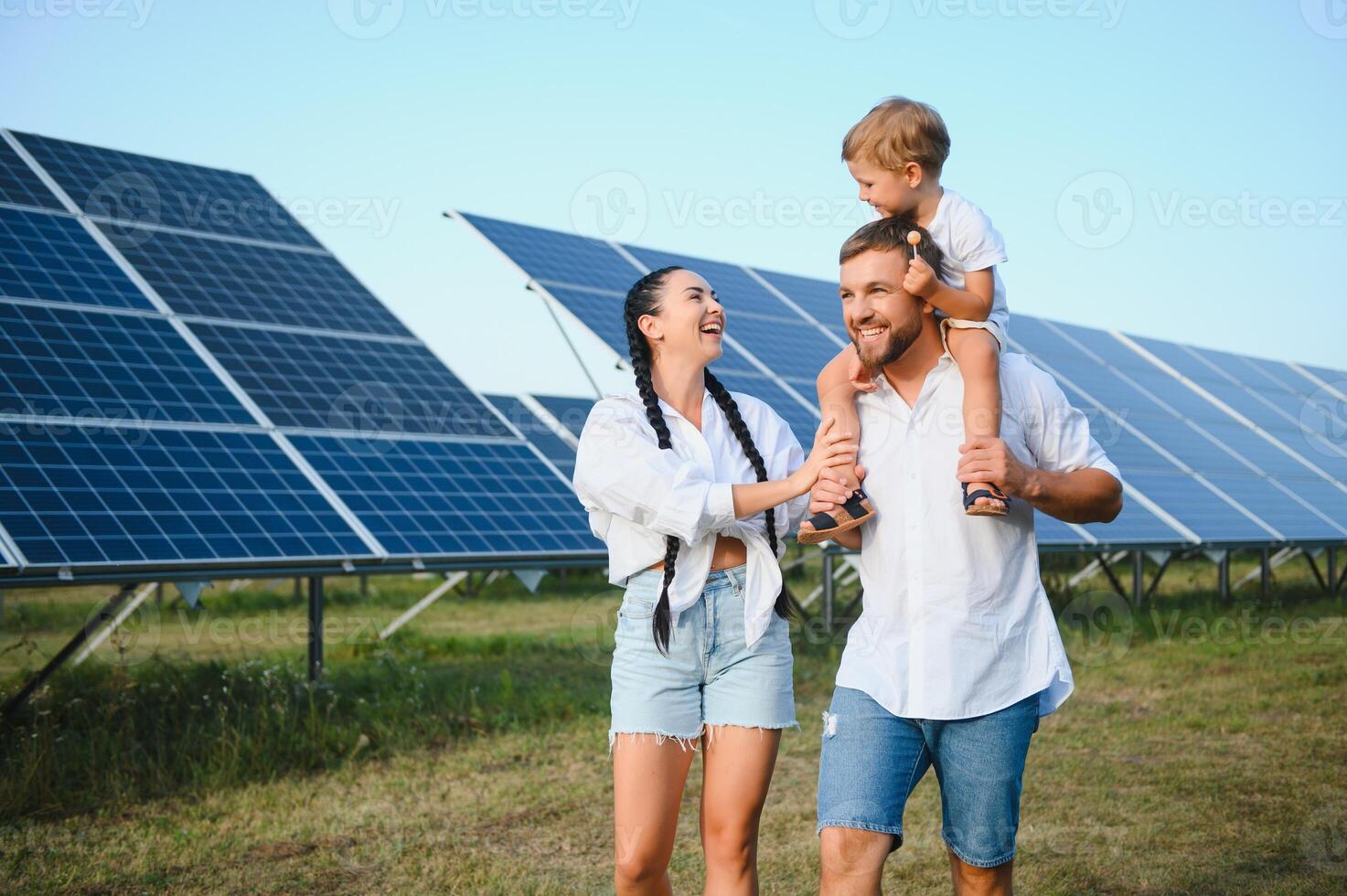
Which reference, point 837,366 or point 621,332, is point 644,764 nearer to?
point 837,366

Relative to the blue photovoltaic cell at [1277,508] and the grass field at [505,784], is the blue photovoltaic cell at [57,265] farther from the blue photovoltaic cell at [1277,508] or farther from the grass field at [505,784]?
the blue photovoltaic cell at [1277,508]

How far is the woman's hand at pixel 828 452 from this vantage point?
3002 mm

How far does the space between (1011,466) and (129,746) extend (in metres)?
5.77

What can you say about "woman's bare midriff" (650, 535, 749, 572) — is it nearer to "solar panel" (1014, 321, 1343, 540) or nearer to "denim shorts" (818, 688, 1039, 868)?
"denim shorts" (818, 688, 1039, 868)

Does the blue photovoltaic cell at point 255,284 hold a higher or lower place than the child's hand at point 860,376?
higher

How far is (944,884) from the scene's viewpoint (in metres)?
5.21

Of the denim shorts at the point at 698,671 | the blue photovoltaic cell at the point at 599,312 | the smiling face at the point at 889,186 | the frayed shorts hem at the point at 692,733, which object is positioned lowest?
the frayed shorts hem at the point at 692,733

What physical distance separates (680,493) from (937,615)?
2.32ft

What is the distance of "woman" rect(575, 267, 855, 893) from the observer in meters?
3.25

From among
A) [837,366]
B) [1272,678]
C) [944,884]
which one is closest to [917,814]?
[944,884]

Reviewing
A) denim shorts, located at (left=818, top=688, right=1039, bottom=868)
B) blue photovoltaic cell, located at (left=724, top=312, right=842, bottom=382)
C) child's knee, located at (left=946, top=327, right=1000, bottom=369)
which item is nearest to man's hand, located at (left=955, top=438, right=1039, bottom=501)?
child's knee, located at (left=946, top=327, right=1000, bottom=369)

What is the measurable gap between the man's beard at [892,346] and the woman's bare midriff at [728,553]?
0.69 metres

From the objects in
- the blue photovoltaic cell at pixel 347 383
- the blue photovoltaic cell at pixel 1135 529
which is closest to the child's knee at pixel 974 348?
the blue photovoltaic cell at pixel 347 383

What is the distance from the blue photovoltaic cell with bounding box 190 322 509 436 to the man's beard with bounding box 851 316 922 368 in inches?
230
